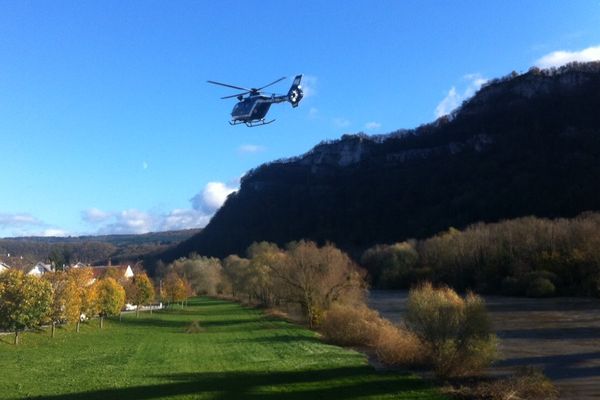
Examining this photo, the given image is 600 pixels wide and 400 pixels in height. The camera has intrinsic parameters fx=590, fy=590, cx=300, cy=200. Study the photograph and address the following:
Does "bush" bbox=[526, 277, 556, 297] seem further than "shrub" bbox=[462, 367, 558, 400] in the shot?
Yes

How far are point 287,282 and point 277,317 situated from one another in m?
14.0

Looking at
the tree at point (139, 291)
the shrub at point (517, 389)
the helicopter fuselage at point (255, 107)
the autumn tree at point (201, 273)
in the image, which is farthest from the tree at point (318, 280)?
the autumn tree at point (201, 273)

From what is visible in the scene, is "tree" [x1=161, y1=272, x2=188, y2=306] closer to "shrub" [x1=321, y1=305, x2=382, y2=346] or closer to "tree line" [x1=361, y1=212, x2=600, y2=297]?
"tree line" [x1=361, y1=212, x2=600, y2=297]

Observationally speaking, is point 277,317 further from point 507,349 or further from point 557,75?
point 557,75

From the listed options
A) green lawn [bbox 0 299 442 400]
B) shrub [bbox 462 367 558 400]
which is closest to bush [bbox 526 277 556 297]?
green lawn [bbox 0 299 442 400]

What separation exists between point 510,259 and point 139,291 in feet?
178

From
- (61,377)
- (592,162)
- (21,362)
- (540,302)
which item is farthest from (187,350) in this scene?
(592,162)

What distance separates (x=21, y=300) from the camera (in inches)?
1698

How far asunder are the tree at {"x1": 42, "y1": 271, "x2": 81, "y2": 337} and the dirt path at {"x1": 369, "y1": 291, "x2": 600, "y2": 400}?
90.9 ft

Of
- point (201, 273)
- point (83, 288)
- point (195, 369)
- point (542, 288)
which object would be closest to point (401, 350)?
point (195, 369)

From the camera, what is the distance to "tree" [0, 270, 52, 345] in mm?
42594

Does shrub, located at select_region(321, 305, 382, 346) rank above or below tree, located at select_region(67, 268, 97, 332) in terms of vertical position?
below

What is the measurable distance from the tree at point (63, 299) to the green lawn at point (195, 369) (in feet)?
6.04

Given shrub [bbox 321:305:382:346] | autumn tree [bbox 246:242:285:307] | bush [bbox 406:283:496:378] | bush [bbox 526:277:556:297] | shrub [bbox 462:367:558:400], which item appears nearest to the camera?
shrub [bbox 462:367:558:400]
